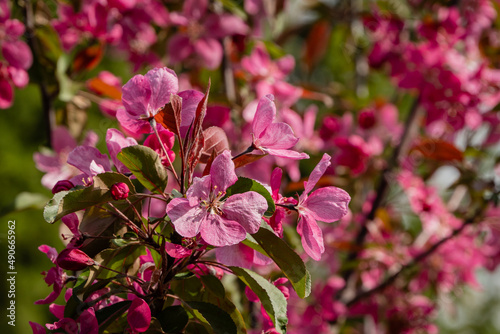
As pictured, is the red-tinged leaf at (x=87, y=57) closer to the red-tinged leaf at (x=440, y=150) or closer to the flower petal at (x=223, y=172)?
the flower petal at (x=223, y=172)

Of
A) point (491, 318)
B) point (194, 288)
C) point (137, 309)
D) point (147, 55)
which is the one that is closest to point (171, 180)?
point (147, 55)

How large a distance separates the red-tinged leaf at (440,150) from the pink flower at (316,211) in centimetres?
107

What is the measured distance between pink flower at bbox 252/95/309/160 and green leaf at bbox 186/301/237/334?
0.23 meters

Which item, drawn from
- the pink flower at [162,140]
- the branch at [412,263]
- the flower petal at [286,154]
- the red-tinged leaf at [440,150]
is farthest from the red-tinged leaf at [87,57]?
A: the branch at [412,263]

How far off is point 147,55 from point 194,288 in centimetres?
119

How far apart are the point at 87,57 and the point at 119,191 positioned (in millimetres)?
882

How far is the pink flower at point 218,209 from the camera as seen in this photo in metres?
0.65

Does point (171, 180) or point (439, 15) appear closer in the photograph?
point (171, 180)

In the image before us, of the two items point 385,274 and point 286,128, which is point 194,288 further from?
point 385,274

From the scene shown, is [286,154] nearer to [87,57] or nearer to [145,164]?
[145,164]

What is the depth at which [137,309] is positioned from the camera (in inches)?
26.3

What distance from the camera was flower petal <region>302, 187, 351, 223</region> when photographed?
2.42 feet

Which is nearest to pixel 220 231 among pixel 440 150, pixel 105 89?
pixel 105 89

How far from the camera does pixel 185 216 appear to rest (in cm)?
65
